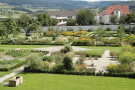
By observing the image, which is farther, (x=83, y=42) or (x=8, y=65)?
(x=83, y=42)

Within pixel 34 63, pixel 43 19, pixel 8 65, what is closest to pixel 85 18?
pixel 43 19

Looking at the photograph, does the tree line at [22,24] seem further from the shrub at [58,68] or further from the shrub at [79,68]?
the shrub at [79,68]

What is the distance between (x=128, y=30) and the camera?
4847cm

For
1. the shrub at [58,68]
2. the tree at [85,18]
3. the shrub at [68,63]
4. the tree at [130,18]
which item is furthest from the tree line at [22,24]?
the shrub at [68,63]

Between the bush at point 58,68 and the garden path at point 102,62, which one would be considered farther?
the garden path at point 102,62

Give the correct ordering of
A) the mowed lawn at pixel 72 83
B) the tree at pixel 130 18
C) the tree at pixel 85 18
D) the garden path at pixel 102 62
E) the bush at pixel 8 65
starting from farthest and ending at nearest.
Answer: the tree at pixel 85 18 < the tree at pixel 130 18 < the garden path at pixel 102 62 < the bush at pixel 8 65 < the mowed lawn at pixel 72 83

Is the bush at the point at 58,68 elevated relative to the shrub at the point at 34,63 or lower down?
lower down

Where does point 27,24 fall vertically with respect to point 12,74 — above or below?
above

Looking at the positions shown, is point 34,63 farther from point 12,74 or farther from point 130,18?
point 130,18

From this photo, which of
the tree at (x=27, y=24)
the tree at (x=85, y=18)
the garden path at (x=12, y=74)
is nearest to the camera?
the garden path at (x=12, y=74)

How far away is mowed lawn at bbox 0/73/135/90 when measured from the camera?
1402 centimetres

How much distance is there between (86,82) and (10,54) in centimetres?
1352

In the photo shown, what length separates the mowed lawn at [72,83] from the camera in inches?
552

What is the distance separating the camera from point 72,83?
1491 cm
